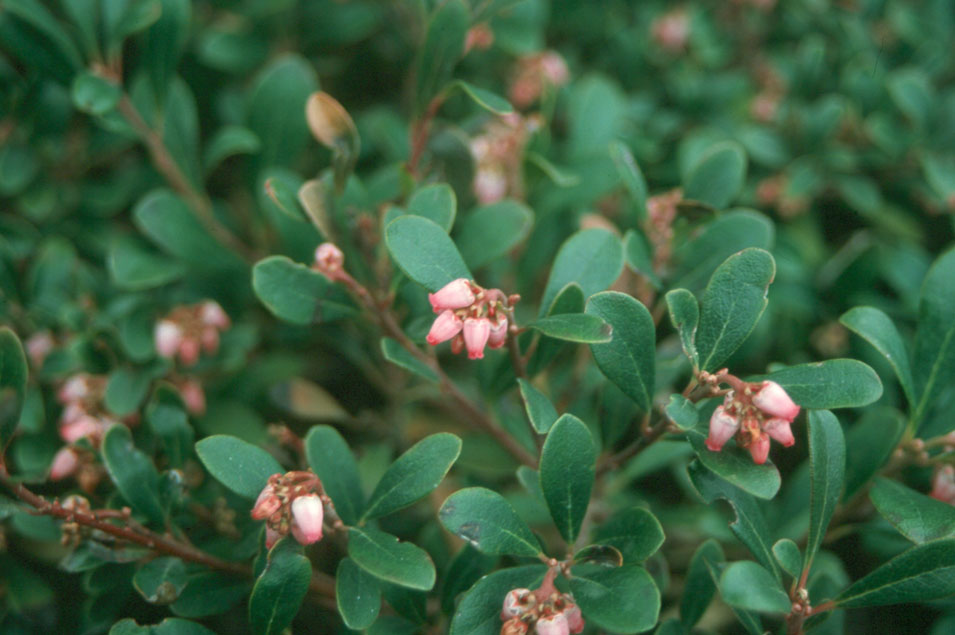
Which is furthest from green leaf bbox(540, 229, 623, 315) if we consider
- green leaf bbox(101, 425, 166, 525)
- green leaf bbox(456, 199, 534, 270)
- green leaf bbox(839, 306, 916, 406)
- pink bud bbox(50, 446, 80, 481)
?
pink bud bbox(50, 446, 80, 481)

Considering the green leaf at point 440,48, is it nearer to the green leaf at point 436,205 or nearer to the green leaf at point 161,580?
the green leaf at point 436,205

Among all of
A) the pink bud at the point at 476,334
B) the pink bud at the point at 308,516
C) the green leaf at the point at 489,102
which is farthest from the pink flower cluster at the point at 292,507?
the green leaf at the point at 489,102

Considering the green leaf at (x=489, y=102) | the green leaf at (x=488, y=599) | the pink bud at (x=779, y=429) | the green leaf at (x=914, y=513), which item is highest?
the green leaf at (x=489, y=102)

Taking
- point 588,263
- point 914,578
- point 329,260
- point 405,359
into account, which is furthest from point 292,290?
point 914,578

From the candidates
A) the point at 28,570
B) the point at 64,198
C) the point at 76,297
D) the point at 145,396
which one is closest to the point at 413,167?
the point at 145,396

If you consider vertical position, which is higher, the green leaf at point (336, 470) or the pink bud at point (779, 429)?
the pink bud at point (779, 429)

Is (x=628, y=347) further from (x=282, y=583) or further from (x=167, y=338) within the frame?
(x=167, y=338)

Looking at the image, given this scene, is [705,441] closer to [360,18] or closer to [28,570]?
[28,570]

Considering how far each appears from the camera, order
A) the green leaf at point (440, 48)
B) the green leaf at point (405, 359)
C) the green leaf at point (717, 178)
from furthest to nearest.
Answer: the green leaf at point (717, 178) → the green leaf at point (440, 48) → the green leaf at point (405, 359)
